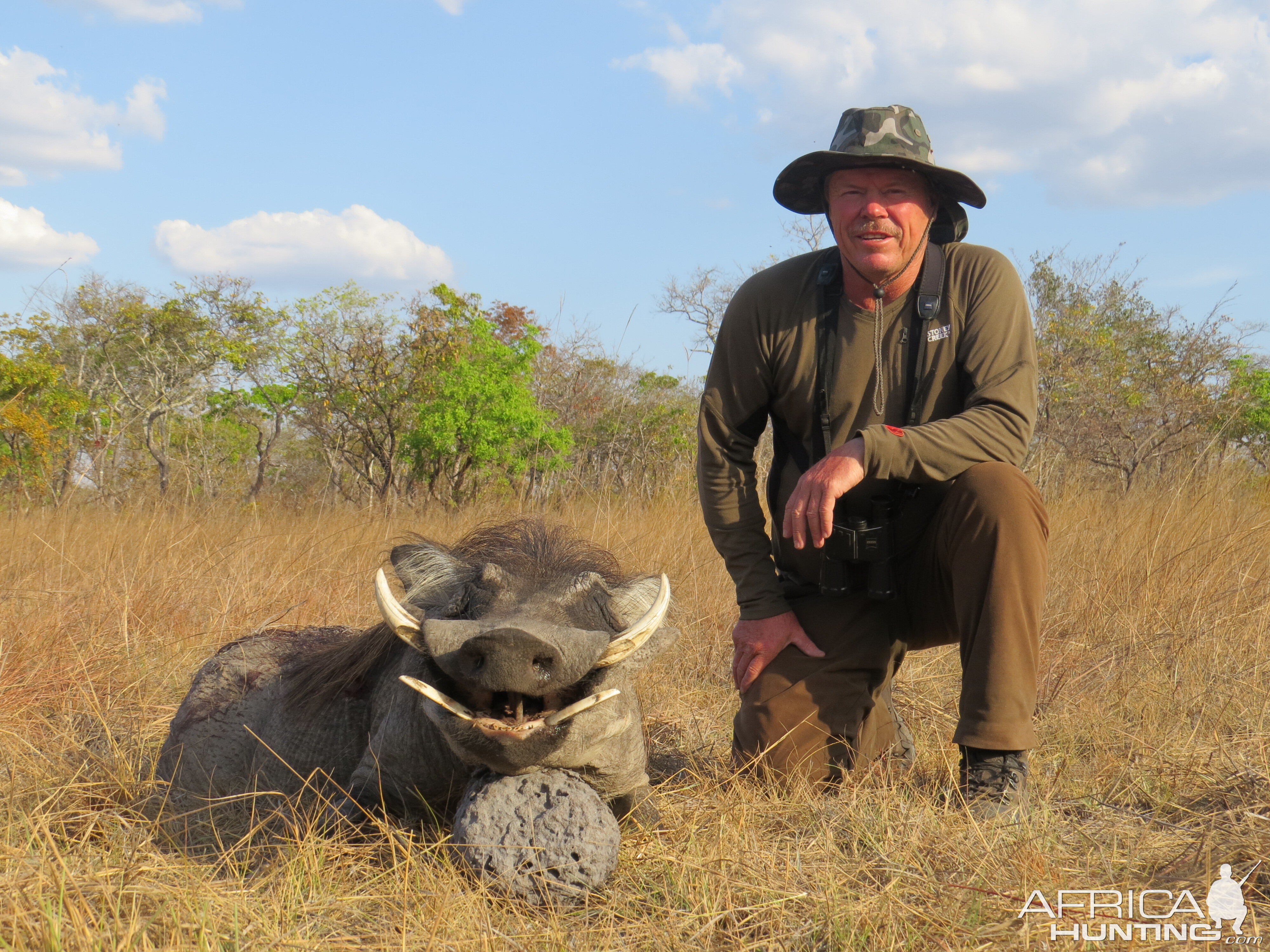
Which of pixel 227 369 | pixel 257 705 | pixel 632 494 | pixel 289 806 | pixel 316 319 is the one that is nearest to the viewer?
pixel 289 806

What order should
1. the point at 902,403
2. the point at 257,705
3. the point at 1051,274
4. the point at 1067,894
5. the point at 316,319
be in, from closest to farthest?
the point at 1067,894 < the point at 257,705 < the point at 902,403 < the point at 316,319 < the point at 1051,274

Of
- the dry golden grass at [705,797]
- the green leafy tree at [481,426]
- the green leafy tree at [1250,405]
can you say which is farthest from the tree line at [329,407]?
the green leafy tree at [1250,405]

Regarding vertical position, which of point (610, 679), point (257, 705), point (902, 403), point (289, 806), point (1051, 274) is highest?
point (1051, 274)

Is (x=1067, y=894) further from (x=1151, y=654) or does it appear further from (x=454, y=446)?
(x=454, y=446)

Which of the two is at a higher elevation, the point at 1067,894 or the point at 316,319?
the point at 316,319

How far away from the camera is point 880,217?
2977 millimetres

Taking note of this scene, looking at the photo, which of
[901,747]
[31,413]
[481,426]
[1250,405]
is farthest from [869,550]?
[31,413]

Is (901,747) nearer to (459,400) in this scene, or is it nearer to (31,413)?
(459,400)

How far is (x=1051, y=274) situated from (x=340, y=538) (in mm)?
11097

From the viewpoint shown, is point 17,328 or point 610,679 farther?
point 17,328

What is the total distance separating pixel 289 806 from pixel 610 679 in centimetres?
99

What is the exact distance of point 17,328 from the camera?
14289mm

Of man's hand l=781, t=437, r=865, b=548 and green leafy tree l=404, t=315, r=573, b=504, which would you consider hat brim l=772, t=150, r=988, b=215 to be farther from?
green leafy tree l=404, t=315, r=573, b=504

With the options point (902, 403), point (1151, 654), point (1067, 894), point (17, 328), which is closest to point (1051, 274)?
point (1151, 654)
